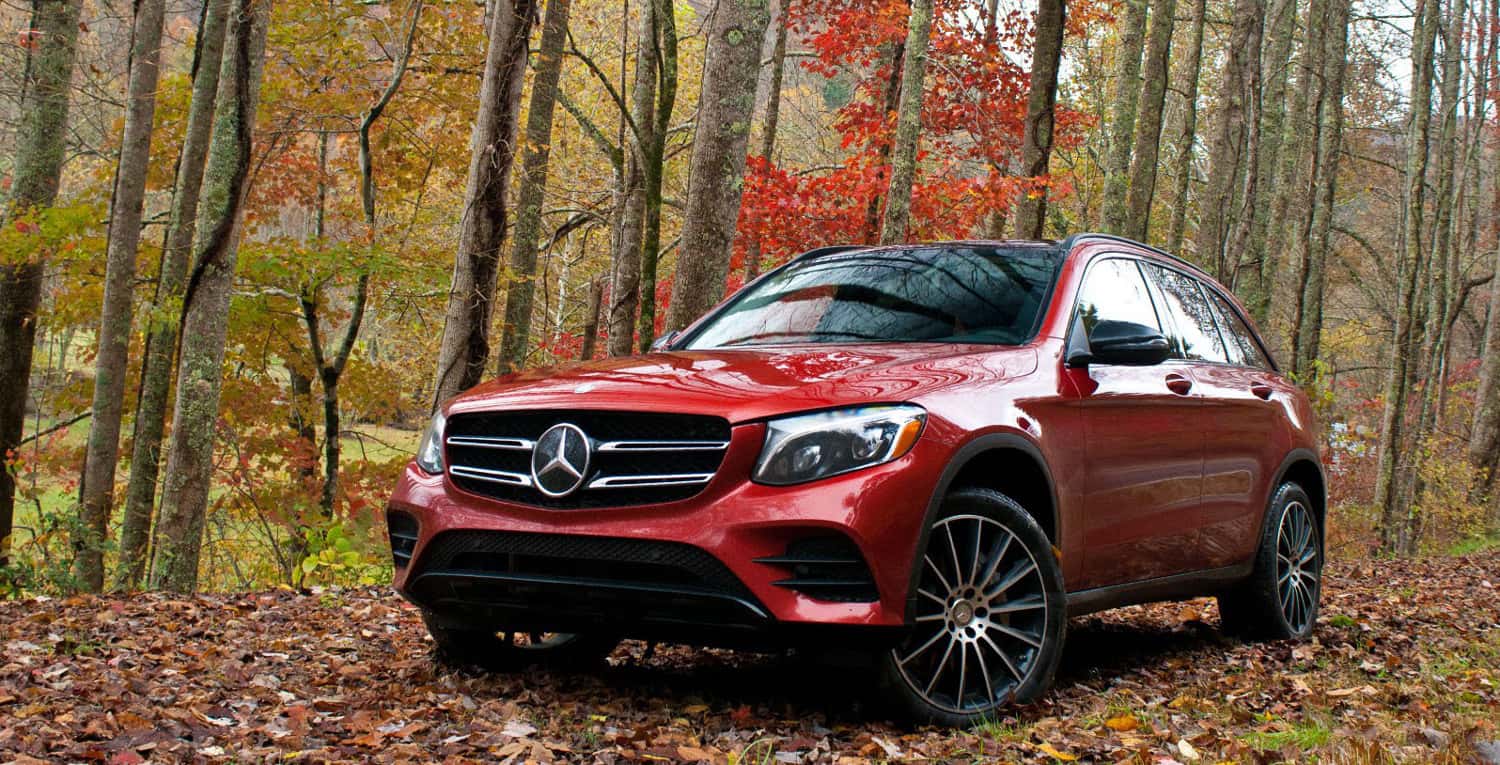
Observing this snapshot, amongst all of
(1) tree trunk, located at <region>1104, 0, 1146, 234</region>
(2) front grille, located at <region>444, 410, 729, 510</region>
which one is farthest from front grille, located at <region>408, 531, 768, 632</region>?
(1) tree trunk, located at <region>1104, 0, 1146, 234</region>

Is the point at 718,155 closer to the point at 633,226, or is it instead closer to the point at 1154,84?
the point at 633,226

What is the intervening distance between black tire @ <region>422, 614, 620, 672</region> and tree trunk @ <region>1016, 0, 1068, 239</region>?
9.26 metres

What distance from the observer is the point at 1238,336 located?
265 inches

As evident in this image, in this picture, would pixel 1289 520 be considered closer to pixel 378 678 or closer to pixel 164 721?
pixel 378 678

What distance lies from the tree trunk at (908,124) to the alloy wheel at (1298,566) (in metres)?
6.13

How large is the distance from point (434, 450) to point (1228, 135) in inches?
559

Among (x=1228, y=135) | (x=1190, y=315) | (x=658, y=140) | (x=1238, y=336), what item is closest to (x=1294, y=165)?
(x=1228, y=135)

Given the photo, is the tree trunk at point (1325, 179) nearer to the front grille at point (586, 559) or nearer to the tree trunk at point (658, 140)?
the tree trunk at point (658, 140)

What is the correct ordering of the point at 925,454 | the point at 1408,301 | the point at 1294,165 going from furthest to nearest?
the point at 1294,165 < the point at 1408,301 < the point at 925,454

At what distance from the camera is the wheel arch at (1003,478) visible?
3828 mm

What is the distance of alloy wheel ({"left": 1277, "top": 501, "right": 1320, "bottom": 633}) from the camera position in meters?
6.50

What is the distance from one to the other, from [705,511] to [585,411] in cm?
54

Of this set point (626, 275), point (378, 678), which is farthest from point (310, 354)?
point (378, 678)

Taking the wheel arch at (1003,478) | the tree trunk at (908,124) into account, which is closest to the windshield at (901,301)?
the wheel arch at (1003,478)
